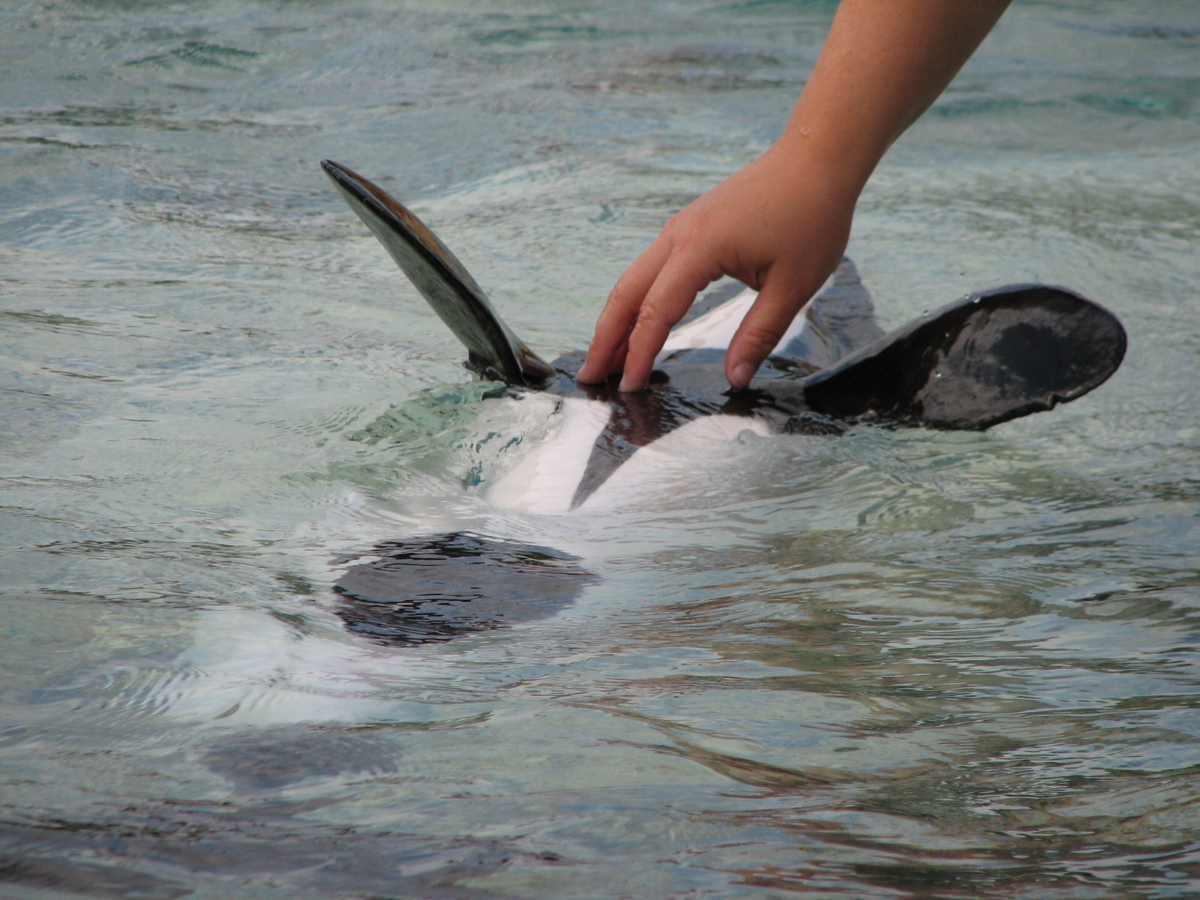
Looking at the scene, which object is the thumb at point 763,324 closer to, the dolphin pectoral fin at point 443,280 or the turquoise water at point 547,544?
the turquoise water at point 547,544

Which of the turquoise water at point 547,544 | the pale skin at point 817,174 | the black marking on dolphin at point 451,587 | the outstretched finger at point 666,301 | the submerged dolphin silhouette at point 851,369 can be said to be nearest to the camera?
the turquoise water at point 547,544

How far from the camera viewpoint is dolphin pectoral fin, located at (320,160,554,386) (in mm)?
2215

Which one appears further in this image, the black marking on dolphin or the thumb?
the thumb

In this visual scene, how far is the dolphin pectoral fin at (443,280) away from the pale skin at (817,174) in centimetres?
32

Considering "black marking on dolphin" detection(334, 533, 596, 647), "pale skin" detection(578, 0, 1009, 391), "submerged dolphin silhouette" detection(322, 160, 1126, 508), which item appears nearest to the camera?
"black marking on dolphin" detection(334, 533, 596, 647)

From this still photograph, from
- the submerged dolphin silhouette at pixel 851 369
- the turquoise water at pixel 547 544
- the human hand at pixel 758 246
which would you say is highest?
the human hand at pixel 758 246

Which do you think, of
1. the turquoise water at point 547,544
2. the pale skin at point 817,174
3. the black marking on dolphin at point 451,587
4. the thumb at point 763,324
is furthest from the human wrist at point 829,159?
the black marking on dolphin at point 451,587

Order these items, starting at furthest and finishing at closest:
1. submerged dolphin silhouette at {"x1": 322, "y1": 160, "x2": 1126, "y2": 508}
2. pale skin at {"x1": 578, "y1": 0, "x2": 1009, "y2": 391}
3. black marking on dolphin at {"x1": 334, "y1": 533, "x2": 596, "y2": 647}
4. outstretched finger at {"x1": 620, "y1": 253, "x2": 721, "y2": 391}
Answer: submerged dolphin silhouette at {"x1": 322, "y1": 160, "x2": 1126, "y2": 508}, outstretched finger at {"x1": 620, "y1": 253, "x2": 721, "y2": 391}, pale skin at {"x1": 578, "y1": 0, "x2": 1009, "y2": 391}, black marking on dolphin at {"x1": 334, "y1": 533, "x2": 596, "y2": 647}

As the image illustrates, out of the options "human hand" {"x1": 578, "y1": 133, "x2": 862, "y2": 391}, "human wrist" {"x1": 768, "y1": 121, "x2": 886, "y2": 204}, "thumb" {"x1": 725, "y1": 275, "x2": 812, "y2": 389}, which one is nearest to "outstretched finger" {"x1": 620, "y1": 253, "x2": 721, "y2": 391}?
"human hand" {"x1": 578, "y1": 133, "x2": 862, "y2": 391}

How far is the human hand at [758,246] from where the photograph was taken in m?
2.12

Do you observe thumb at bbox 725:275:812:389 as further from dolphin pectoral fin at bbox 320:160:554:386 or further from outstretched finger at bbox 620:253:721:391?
dolphin pectoral fin at bbox 320:160:554:386

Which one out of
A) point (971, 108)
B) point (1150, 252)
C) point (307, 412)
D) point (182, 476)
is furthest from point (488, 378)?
point (971, 108)

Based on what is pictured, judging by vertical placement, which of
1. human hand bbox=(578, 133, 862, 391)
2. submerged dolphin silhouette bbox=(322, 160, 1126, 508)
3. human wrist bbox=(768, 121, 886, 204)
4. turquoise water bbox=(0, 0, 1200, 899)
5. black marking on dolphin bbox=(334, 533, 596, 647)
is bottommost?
black marking on dolphin bbox=(334, 533, 596, 647)

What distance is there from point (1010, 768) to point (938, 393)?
1423mm
